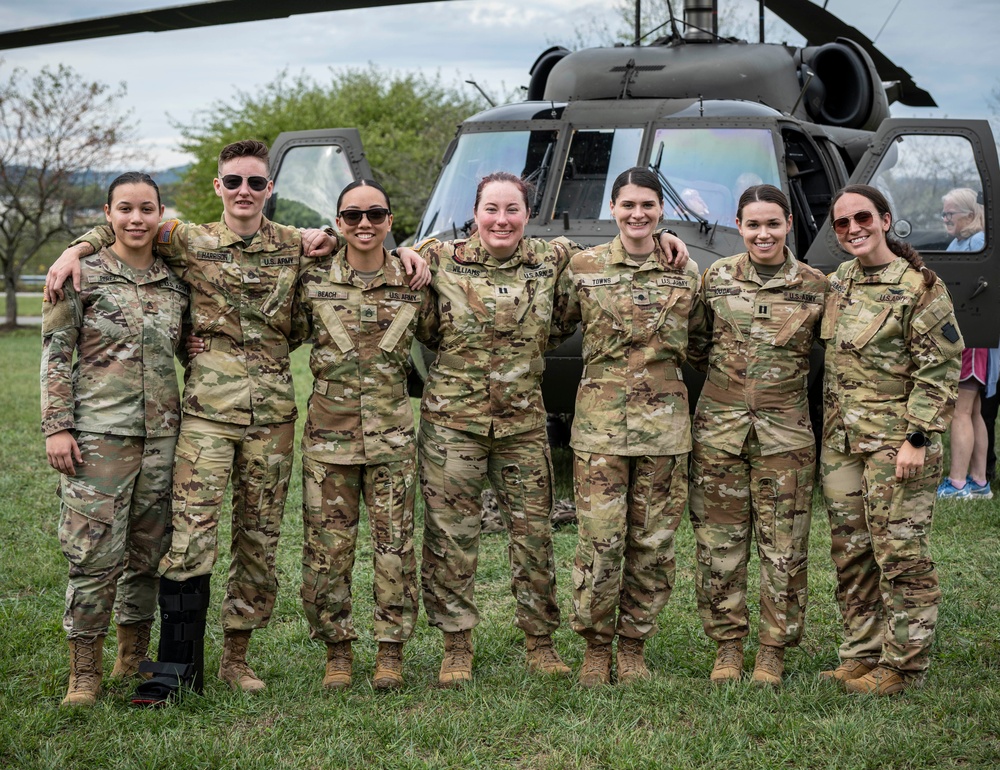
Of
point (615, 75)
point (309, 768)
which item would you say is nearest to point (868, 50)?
point (615, 75)

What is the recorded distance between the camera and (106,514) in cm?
374

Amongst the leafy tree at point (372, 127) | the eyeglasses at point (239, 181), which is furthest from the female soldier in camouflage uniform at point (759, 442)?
the leafy tree at point (372, 127)

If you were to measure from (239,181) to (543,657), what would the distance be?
2.09 metres

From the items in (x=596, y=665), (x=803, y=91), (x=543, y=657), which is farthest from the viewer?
(x=803, y=91)

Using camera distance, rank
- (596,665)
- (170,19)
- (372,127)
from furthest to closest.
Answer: (372,127) → (170,19) → (596,665)

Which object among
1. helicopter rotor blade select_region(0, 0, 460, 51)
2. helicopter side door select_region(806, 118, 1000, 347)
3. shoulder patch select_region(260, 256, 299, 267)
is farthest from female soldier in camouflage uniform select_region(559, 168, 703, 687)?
helicopter rotor blade select_region(0, 0, 460, 51)

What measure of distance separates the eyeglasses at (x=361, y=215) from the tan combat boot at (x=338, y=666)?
5.06ft

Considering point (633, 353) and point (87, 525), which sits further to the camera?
point (633, 353)

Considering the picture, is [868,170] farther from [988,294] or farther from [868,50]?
[868,50]

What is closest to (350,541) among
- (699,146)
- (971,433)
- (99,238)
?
(99,238)

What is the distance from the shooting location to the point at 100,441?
377 cm

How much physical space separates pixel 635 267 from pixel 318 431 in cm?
130

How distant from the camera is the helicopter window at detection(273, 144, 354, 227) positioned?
264 inches

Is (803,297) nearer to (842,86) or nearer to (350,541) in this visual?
(350,541)
